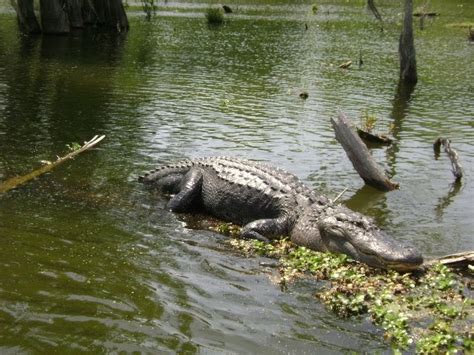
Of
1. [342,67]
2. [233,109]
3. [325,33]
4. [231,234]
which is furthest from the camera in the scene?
[325,33]

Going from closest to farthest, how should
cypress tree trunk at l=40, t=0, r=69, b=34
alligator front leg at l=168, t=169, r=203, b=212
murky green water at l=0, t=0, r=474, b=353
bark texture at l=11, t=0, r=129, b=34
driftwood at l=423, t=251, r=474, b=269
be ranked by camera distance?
murky green water at l=0, t=0, r=474, b=353, driftwood at l=423, t=251, r=474, b=269, alligator front leg at l=168, t=169, r=203, b=212, bark texture at l=11, t=0, r=129, b=34, cypress tree trunk at l=40, t=0, r=69, b=34

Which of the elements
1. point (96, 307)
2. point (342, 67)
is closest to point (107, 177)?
point (96, 307)

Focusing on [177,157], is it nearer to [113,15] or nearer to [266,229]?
[266,229]

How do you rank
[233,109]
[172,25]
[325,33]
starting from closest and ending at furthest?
[233,109], [325,33], [172,25]

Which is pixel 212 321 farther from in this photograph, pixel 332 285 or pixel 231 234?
pixel 231 234

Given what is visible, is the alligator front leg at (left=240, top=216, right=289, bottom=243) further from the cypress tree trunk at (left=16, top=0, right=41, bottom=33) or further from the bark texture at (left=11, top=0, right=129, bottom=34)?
the cypress tree trunk at (left=16, top=0, right=41, bottom=33)

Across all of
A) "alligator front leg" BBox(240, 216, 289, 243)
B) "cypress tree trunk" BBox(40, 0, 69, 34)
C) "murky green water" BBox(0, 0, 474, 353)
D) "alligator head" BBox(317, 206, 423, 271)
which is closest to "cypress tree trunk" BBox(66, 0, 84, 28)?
"cypress tree trunk" BBox(40, 0, 69, 34)

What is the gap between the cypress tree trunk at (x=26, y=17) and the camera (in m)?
33.3

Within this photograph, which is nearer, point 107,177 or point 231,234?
point 231,234

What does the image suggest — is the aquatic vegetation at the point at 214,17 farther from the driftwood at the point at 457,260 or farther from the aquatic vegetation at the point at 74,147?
the driftwood at the point at 457,260

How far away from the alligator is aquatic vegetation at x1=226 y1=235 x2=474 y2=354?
0.22 meters

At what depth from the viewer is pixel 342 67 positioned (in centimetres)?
2400

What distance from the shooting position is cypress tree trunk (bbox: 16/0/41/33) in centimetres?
3334

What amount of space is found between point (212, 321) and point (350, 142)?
19.2 feet
